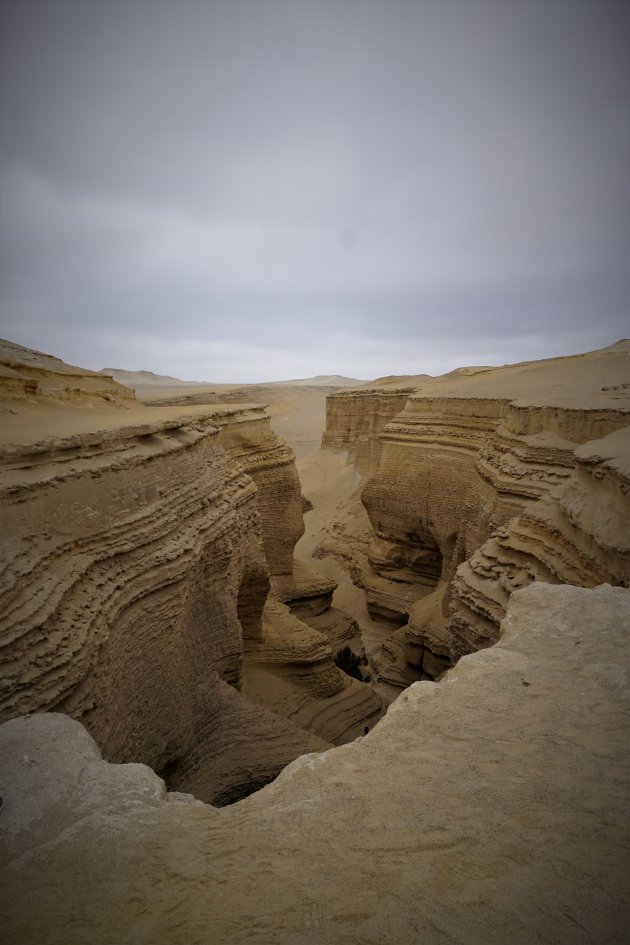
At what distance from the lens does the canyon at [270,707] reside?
1798 mm

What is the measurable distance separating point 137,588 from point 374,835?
324 centimetres

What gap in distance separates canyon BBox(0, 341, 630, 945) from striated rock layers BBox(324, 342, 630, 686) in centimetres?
5

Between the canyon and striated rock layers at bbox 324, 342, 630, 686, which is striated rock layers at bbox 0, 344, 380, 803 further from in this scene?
striated rock layers at bbox 324, 342, 630, 686

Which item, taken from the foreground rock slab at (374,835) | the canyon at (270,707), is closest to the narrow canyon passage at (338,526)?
the canyon at (270,707)

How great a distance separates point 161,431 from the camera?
643 cm

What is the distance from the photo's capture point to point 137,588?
471 cm

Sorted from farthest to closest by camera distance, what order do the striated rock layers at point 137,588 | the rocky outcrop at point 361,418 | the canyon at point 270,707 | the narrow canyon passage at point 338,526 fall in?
1. the rocky outcrop at point 361,418
2. the narrow canyon passage at point 338,526
3. the striated rock layers at point 137,588
4. the canyon at point 270,707

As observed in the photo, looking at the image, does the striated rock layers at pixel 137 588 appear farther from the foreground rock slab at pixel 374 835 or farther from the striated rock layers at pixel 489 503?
the striated rock layers at pixel 489 503

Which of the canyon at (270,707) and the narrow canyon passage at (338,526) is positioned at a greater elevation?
the canyon at (270,707)

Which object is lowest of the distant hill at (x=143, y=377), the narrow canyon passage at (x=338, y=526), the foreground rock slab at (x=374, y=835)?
the narrow canyon passage at (x=338, y=526)

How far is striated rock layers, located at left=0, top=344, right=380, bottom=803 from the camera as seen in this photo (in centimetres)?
367

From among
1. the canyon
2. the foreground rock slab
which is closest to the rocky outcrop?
the canyon

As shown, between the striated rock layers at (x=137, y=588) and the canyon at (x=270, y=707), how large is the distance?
3cm

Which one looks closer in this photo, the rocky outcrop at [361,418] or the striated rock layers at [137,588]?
the striated rock layers at [137,588]
